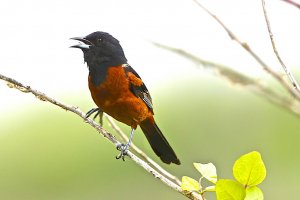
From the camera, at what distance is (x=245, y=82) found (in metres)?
1.05

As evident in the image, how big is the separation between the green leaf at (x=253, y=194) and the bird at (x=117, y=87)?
63.5 inches

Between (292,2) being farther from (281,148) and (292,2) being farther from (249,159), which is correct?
(281,148)

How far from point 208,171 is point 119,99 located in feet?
5.46

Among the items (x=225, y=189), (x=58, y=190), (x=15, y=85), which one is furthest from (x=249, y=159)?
(x=58, y=190)

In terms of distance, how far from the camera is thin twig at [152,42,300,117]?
1.02 m

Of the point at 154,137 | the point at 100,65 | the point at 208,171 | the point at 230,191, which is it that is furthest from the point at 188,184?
the point at 154,137

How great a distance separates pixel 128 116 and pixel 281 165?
8224mm

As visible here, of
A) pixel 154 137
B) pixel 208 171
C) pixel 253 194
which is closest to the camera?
pixel 253 194

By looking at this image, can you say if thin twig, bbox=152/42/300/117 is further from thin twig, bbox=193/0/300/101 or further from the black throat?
the black throat

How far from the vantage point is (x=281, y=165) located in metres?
10.8

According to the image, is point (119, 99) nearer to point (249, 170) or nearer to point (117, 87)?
point (117, 87)

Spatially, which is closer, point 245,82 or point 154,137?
point 245,82

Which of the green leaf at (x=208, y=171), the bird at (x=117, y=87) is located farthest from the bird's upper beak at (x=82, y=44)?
the green leaf at (x=208, y=171)

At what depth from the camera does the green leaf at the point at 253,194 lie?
1.17 meters
